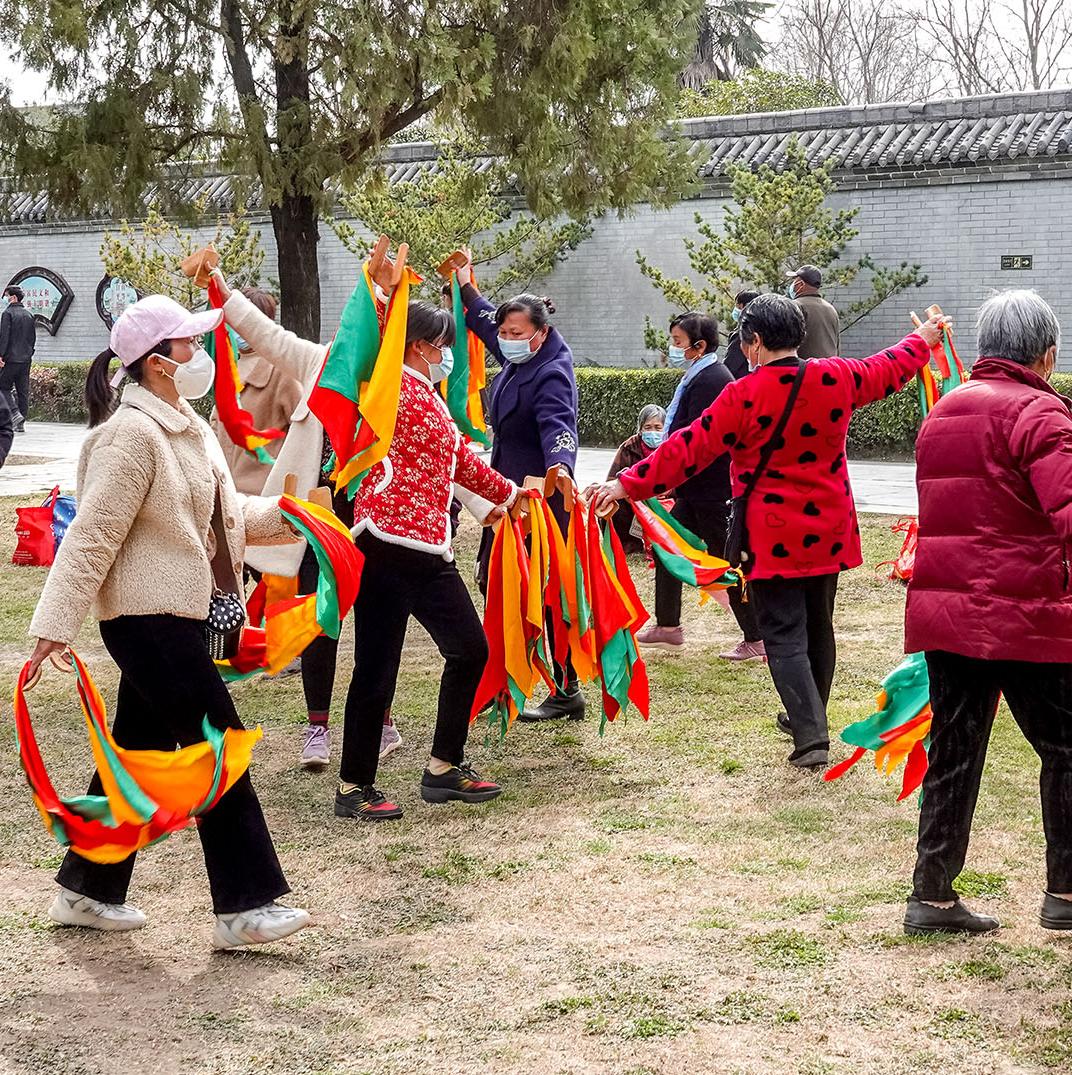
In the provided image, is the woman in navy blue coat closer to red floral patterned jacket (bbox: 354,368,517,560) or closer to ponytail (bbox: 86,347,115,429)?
red floral patterned jacket (bbox: 354,368,517,560)

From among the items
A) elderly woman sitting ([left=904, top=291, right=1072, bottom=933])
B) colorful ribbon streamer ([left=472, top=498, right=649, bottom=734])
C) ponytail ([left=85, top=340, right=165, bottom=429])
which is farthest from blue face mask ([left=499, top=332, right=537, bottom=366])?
elderly woman sitting ([left=904, top=291, right=1072, bottom=933])

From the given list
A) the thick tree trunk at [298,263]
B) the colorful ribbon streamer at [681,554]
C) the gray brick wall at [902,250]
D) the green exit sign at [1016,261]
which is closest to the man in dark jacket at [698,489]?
the colorful ribbon streamer at [681,554]

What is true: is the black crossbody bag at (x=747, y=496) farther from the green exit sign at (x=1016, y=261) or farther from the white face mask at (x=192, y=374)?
the green exit sign at (x=1016, y=261)

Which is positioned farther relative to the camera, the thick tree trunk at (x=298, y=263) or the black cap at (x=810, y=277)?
the thick tree trunk at (x=298, y=263)

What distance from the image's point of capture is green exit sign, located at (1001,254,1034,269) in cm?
1764

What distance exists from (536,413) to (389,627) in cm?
158

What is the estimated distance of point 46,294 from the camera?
26.1 m

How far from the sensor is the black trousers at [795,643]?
18.9 ft

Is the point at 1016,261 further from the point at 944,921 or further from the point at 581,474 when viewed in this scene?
the point at 944,921

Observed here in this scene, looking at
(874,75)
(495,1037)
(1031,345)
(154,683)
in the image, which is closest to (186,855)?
(154,683)

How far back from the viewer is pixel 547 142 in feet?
33.2

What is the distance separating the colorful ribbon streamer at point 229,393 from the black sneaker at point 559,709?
1.61 m

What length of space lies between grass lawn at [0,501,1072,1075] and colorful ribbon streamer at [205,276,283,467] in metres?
1.26

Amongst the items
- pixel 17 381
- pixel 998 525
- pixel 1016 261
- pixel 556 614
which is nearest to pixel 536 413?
pixel 556 614
